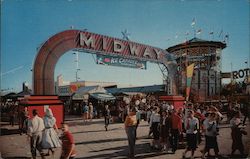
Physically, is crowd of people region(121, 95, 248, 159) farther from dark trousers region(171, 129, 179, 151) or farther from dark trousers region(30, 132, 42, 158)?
dark trousers region(30, 132, 42, 158)

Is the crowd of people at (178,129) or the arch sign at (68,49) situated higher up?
the arch sign at (68,49)

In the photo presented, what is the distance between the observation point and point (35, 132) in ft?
20.3

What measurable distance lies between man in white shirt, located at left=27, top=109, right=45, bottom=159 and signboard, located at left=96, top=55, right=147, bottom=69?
3.87 metres

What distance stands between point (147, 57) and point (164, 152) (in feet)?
16.6

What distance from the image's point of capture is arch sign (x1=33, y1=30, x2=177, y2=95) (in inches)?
338

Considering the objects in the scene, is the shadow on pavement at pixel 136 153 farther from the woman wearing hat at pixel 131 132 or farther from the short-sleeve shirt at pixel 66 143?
the short-sleeve shirt at pixel 66 143

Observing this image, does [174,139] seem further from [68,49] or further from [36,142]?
[68,49]

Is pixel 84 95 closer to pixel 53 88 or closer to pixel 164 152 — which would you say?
pixel 53 88

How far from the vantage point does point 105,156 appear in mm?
6641

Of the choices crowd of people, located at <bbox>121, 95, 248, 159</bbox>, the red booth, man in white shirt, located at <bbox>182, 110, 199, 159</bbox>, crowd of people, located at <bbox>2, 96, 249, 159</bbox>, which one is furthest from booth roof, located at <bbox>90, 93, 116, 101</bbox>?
man in white shirt, located at <bbox>182, 110, 199, 159</bbox>

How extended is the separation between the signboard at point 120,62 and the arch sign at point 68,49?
0.16m

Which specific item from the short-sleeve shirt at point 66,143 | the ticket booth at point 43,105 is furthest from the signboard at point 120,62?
the short-sleeve shirt at point 66,143

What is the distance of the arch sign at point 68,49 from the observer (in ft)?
28.2

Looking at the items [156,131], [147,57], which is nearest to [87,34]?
[147,57]
